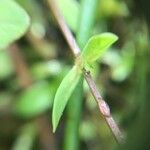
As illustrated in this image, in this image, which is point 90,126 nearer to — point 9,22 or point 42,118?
point 42,118

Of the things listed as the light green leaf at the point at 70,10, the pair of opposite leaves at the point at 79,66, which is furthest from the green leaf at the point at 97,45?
the light green leaf at the point at 70,10

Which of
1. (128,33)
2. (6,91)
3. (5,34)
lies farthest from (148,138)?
(6,91)

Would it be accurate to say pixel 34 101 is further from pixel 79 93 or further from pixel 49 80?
pixel 79 93

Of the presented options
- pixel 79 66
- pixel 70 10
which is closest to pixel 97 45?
pixel 79 66

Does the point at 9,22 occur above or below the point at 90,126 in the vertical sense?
above

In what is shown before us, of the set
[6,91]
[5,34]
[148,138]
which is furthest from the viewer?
[6,91]

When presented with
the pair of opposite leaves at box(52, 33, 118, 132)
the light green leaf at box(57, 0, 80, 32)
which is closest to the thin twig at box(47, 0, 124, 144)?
the pair of opposite leaves at box(52, 33, 118, 132)

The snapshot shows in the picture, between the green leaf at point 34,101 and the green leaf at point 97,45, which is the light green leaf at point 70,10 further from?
the green leaf at point 97,45
